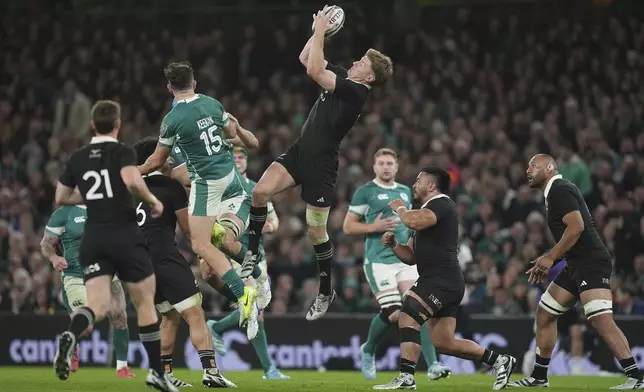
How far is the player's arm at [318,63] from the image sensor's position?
12719mm

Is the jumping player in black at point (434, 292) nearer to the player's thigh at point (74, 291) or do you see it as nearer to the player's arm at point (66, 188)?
the player's arm at point (66, 188)

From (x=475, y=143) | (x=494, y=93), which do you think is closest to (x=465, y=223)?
(x=475, y=143)

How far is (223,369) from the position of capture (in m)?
20.4

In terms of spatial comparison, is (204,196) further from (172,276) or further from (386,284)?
(386,284)

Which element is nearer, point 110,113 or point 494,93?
point 110,113

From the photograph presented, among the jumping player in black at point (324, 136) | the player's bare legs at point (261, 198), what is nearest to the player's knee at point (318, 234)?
the jumping player in black at point (324, 136)

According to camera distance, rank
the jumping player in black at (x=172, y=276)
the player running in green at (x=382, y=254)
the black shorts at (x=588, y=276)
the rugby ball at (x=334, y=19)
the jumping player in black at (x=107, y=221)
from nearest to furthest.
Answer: the jumping player in black at (x=107, y=221) → the rugby ball at (x=334, y=19) → the jumping player in black at (x=172, y=276) → the black shorts at (x=588, y=276) → the player running in green at (x=382, y=254)

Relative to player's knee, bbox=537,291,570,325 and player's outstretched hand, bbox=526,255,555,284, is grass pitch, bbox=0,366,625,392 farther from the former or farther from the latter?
player's outstretched hand, bbox=526,255,555,284

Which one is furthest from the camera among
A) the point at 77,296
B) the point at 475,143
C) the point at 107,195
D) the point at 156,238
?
the point at 475,143

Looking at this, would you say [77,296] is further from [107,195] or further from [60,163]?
[60,163]

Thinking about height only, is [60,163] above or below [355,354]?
above

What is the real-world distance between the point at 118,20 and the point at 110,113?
2022 centimetres

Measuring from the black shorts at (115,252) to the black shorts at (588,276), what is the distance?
17.5 ft

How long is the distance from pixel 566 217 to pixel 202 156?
4306 mm
